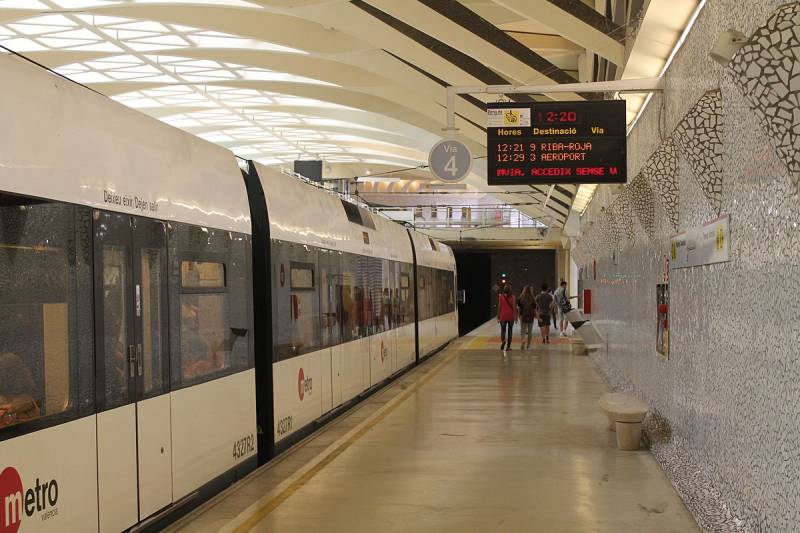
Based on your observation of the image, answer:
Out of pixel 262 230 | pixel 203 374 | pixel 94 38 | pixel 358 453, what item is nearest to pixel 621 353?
pixel 358 453

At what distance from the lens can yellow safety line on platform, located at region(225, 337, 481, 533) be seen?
7.24 m

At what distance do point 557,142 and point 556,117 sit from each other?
0.97ft

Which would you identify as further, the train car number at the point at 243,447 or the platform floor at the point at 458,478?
the train car number at the point at 243,447

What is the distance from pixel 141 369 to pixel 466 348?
66.4ft

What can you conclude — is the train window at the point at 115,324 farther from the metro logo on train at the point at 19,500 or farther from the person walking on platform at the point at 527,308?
the person walking on platform at the point at 527,308

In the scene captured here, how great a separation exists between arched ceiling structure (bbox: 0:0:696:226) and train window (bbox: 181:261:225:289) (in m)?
6.04

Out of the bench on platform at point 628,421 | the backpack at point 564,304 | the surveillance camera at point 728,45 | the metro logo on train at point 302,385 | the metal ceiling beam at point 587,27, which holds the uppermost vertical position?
the metal ceiling beam at point 587,27

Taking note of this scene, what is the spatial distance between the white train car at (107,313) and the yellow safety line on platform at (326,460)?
52 cm

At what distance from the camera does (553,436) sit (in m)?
11.1

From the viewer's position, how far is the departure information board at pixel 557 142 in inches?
439

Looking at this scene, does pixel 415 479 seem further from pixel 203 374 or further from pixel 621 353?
pixel 621 353

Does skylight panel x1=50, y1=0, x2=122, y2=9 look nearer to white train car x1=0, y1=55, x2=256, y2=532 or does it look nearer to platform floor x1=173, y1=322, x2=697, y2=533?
platform floor x1=173, y1=322, x2=697, y2=533

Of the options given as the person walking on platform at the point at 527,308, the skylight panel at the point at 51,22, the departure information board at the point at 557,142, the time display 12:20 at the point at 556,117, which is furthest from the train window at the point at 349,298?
the skylight panel at the point at 51,22

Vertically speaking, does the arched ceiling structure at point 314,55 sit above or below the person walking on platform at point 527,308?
above
